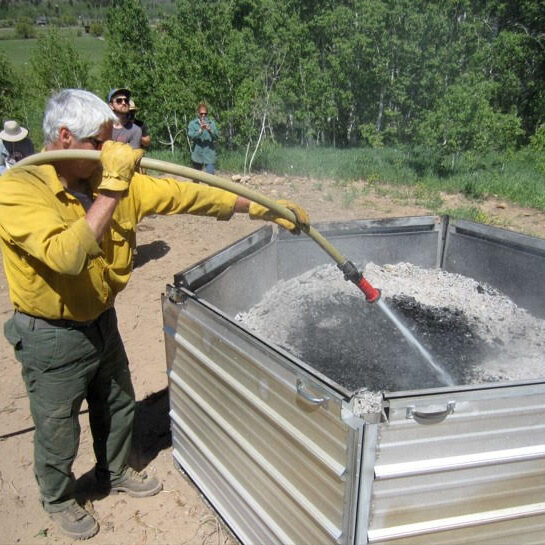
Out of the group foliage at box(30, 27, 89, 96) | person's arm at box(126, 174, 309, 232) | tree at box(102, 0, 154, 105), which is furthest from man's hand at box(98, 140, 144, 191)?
foliage at box(30, 27, 89, 96)

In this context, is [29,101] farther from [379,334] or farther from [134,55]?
[379,334]

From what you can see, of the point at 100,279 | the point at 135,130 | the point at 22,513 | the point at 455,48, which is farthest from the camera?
the point at 455,48

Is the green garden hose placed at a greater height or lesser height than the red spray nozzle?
greater

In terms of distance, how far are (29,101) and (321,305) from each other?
1506 centimetres

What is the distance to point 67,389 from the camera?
2141mm

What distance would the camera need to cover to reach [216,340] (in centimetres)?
207

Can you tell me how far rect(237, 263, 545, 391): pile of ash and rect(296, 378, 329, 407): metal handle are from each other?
78 centimetres

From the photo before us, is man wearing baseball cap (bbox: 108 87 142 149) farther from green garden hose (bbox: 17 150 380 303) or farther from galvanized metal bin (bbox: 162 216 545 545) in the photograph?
green garden hose (bbox: 17 150 380 303)

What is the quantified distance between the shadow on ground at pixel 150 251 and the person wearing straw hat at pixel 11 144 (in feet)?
5.21

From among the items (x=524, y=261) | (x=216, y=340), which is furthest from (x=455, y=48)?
(x=216, y=340)

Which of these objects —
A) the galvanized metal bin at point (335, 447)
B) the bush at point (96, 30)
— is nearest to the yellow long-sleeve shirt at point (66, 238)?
the galvanized metal bin at point (335, 447)

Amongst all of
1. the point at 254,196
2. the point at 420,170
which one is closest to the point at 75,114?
the point at 254,196

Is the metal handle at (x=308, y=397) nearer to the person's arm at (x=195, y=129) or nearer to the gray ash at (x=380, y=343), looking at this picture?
the gray ash at (x=380, y=343)

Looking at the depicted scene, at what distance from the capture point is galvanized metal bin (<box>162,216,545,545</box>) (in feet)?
5.10
